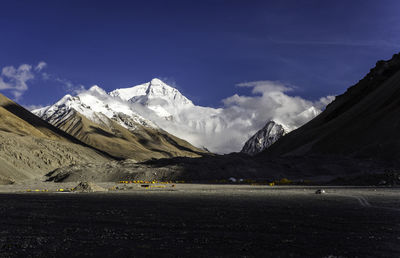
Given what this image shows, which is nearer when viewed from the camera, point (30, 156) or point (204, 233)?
point (204, 233)

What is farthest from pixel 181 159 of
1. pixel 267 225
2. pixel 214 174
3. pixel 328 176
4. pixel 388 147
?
pixel 267 225

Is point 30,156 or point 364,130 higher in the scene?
point 364,130

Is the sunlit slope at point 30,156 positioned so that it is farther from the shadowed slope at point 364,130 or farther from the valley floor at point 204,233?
the shadowed slope at point 364,130

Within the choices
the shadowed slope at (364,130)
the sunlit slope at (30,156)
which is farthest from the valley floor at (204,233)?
the shadowed slope at (364,130)

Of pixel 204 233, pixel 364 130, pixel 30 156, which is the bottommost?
pixel 204 233

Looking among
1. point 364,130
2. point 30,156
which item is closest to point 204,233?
point 30,156

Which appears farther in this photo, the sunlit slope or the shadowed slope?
the shadowed slope

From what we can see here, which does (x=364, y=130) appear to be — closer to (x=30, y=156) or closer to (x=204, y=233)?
(x=30, y=156)

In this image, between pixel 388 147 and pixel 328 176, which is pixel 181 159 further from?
pixel 388 147

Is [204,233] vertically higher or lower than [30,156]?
lower

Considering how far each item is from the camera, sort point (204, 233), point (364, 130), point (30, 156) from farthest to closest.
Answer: point (364, 130) → point (30, 156) → point (204, 233)

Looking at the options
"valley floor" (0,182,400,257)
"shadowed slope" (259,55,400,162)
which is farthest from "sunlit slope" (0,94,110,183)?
"shadowed slope" (259,55,400,162)

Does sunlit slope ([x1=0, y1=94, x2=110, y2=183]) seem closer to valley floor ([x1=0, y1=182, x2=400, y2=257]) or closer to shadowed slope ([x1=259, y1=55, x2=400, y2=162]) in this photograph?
valley floor ([x1=0, y1=182, x2=400, y2=257])

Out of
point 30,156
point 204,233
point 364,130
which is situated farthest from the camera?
point 364,130
